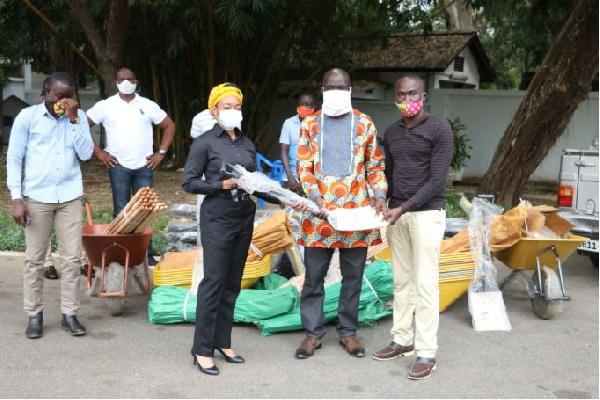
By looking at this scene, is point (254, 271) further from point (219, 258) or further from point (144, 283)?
point (219, 258)

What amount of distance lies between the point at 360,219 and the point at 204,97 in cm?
1216

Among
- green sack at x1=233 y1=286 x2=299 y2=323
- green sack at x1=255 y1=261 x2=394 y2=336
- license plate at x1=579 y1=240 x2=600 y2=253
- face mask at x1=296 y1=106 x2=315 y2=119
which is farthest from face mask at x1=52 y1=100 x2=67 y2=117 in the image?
license plate at x1=579 y1=240 x2=600 y2=253

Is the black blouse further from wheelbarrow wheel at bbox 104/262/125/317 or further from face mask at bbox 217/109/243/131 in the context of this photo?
wheelbarrow wheel at bbox 104/262/125/317

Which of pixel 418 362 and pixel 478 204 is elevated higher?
pixel 478 204

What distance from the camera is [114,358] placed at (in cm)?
507

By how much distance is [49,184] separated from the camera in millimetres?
5340

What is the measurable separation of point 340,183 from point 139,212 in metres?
1.68

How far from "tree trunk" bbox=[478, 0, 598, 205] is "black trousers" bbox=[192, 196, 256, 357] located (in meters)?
6.85

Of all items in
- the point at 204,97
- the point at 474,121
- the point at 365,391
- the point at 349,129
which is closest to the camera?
the point at 365,391

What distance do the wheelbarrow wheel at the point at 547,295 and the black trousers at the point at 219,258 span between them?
110 inches

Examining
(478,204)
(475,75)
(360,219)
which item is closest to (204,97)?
(475,75)

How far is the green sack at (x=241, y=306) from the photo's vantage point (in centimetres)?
577

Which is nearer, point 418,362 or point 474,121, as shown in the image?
point 418,362

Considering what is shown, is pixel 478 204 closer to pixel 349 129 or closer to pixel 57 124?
pixel 349 129
